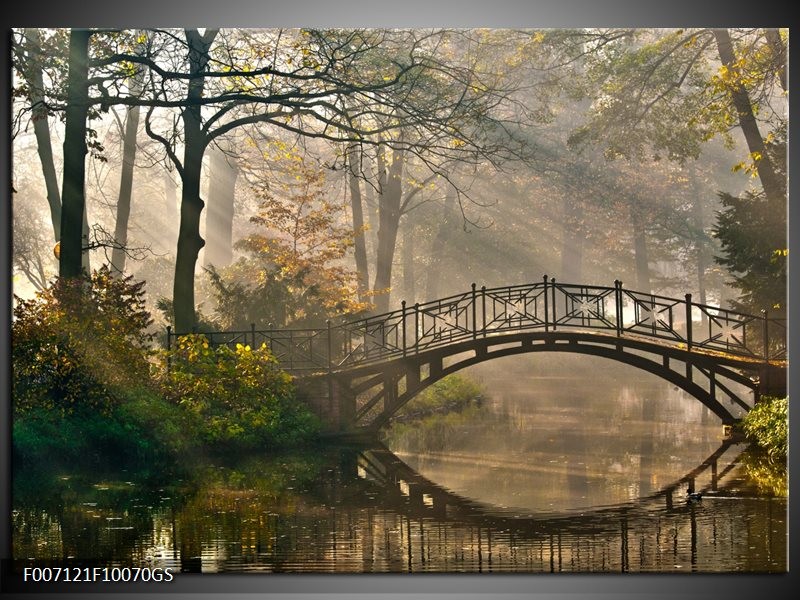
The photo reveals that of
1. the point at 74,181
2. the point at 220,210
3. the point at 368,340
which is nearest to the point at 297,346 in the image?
the point at 368,340

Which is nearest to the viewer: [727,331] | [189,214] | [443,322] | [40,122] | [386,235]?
[40,122]

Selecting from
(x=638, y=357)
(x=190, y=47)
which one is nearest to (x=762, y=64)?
(x=638, y=357)

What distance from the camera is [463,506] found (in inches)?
348

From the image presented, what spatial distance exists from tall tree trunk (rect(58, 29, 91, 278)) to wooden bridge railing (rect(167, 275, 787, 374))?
46.9 inches

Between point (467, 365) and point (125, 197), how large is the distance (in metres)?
3.74

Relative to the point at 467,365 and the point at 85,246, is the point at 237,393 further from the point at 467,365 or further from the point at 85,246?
the point at 467,365

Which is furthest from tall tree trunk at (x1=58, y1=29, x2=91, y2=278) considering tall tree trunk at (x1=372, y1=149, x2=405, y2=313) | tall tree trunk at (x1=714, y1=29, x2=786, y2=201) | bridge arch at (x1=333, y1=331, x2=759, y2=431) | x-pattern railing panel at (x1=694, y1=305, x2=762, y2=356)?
x-pattern railing panel at (x1=694, y1=305, x2=762, y2=356)

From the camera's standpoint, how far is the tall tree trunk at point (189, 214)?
9312 mm

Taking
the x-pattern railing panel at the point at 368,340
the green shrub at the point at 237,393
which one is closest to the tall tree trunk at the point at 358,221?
the x-pattern railing panel at the point at 368,340

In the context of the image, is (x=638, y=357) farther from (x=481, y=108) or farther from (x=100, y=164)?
(x=100, y=164)

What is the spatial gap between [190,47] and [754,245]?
15.9 feet

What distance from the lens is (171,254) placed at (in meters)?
10.2

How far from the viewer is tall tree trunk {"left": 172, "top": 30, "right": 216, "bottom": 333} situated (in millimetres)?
9312

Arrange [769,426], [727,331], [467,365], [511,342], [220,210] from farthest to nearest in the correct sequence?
1. [467,365]
2. [511,342]
3. [220,210]
4. [727,331]
5. [769,426]
